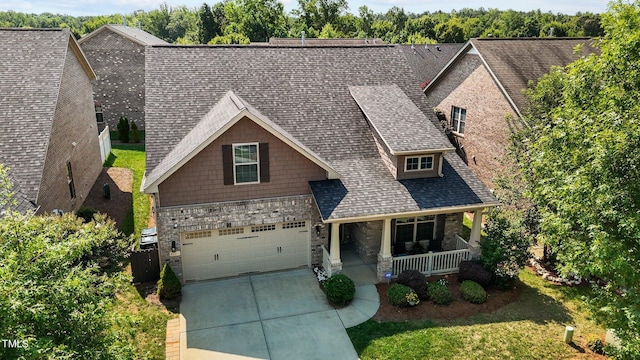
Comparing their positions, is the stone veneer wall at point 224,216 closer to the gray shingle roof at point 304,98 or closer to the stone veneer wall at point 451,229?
the gray shingle roof at point 304,98

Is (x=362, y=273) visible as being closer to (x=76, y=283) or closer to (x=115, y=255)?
(x=115, y=255)

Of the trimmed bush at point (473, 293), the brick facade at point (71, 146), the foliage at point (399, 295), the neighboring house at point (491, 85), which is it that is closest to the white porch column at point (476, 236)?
the trimmed bush at point (473, 293)

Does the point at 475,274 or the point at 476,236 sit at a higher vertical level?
the point at 476,236

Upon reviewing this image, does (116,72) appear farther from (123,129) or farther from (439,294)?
(439,294)

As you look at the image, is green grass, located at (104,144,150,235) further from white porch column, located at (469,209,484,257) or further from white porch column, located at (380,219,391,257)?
white porch column, located at (469,209,484,257)

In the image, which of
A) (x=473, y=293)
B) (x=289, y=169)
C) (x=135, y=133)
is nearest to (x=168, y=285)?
(x=289, y=169)

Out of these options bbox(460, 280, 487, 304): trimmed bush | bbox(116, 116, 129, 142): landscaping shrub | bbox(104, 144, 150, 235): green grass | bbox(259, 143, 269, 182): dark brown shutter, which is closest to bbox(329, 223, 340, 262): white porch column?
bbox(259, 143, 269, 182): dark brown shutter

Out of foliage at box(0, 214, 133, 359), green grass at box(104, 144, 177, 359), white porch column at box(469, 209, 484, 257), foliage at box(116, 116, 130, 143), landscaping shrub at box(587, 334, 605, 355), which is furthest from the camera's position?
foliage at box(116, 116, 130, 143)
